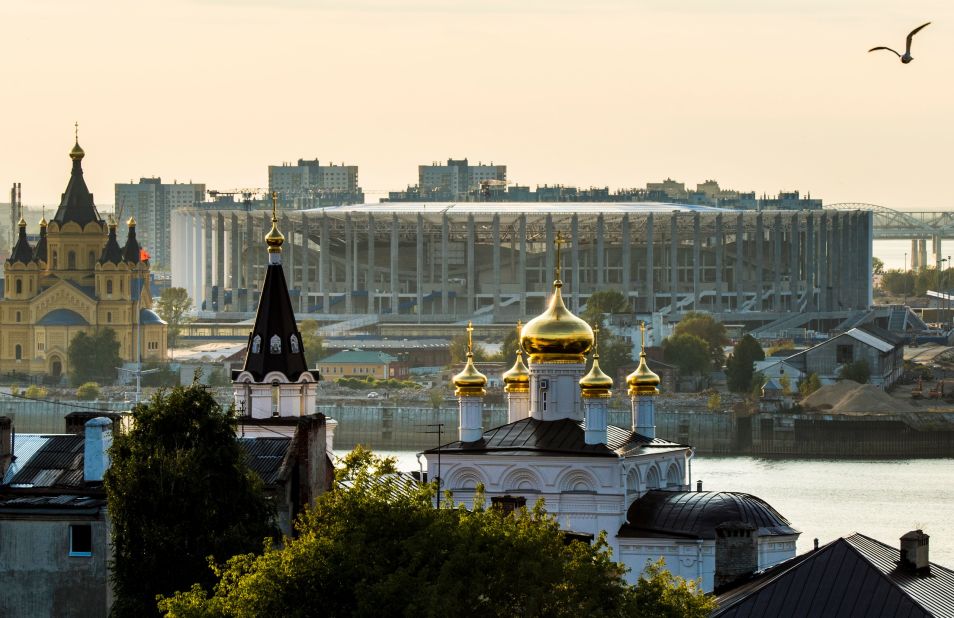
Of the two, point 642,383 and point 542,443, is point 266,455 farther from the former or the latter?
point 642,383

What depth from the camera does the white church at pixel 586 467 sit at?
32938mm

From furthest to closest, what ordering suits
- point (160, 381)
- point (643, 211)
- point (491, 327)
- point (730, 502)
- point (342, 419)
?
1. point (643, 211)
2. point (491, 327)
3. point (160, 381)
4. point (342, 419)
5. point (730, 502)

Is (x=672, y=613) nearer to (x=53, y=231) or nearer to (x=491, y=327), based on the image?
(x=53, y=231)

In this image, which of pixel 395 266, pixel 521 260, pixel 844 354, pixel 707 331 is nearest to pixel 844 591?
pixel 844 354

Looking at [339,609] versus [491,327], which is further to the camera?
[491,327]

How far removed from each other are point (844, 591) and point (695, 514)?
909 centimetres

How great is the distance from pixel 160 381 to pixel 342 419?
11043 millimetres

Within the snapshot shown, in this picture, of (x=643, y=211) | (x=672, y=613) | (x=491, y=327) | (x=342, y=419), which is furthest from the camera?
(x=643, y=211)

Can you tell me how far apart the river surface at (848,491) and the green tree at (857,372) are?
1497 centimetres

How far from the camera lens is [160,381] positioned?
3816 inches

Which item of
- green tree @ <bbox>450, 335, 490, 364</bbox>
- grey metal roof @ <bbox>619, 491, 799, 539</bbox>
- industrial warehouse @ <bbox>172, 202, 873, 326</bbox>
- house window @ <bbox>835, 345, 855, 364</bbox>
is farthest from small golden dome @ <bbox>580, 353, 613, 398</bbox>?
industrial warehouse @ <bbox>172, 202, 873, 326</bbox>

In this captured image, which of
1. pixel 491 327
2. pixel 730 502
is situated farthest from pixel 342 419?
pixel 730 502

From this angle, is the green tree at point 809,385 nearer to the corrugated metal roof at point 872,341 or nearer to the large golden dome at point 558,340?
the corrugated metal roof at point 872,341

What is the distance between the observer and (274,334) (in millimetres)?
33750
